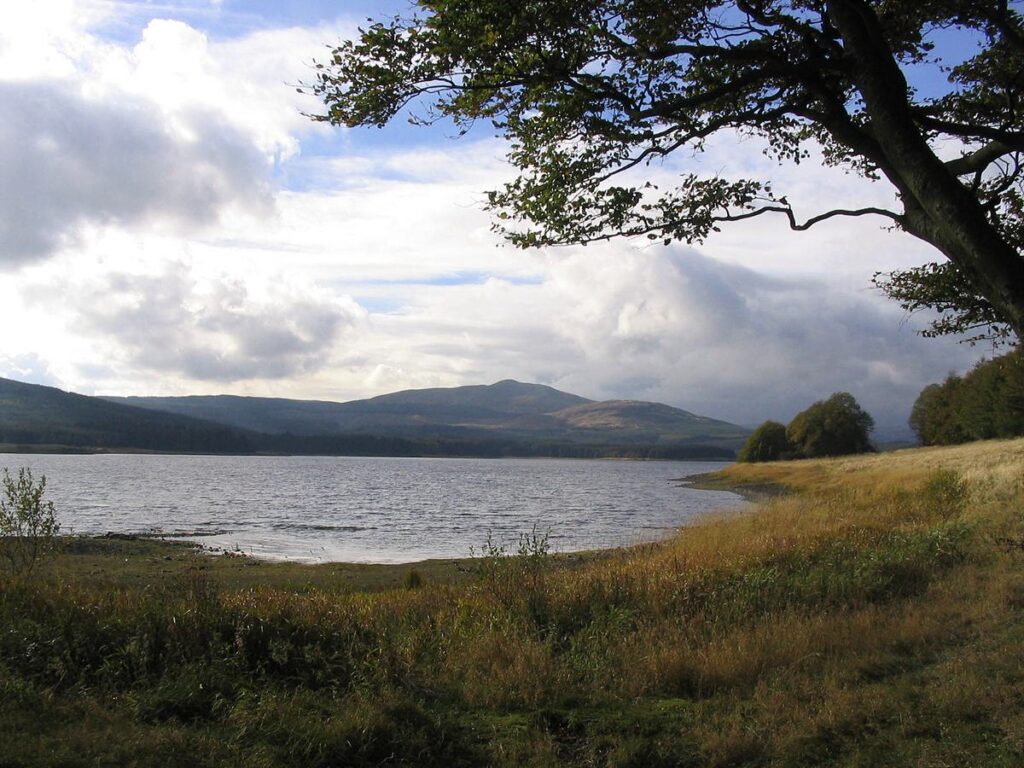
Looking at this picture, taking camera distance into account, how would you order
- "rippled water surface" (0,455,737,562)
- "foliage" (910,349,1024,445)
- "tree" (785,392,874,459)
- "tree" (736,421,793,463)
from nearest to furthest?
"rippled water surface" (0,455,737,562) → "foliage" (910,349,1024,445) → "tree" (785,392,874,459) → "tree" (736,421,793,463)

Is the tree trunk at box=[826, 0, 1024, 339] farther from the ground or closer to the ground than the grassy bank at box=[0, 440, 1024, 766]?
farther from the ground

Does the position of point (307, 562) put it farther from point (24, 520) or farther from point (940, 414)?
Result: point (940, 414)

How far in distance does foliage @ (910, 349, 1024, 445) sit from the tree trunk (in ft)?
195

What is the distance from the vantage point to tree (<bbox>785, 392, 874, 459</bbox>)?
10875 cm

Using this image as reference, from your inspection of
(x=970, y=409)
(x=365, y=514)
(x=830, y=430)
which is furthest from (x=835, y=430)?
(x=365, y=514)

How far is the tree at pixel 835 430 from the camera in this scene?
10875cm

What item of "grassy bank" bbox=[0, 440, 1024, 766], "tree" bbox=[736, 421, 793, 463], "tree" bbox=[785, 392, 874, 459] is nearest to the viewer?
"grassy bank" bbox=[0, 440, 1024, 766]

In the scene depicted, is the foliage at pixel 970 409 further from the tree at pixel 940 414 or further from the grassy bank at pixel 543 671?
the grassy bank at pixel 543 671

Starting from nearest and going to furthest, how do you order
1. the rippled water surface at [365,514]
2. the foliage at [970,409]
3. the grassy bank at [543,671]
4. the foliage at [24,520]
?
the grassy bank at [543,671] < the foliage at [24,520] < the rippled water surface at [365,514] < the foliage at [970,409]

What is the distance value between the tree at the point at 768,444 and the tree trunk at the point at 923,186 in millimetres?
116408

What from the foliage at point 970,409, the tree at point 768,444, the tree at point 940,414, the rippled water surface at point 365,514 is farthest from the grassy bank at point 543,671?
the tree at point 768,444

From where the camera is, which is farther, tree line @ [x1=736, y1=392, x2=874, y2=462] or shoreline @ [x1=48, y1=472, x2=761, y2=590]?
tree line @ [x1=736, y1=392, x2=874, y2=462]

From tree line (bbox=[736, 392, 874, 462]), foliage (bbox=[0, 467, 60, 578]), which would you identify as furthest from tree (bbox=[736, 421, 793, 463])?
foliage (bbox=[0, 467, 60, 578])

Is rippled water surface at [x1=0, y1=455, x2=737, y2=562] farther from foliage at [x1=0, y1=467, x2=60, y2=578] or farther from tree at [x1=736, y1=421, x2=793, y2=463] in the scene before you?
tree at [x1=736, y1=421, x2=793, y2=463]
